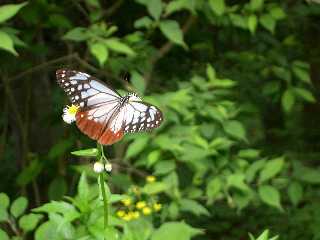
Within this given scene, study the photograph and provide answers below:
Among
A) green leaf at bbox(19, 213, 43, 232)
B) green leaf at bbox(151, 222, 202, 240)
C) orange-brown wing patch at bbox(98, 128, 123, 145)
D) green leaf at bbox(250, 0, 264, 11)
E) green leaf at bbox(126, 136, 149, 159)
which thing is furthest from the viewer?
green leaf at bbox(250, 0, 264, 11)

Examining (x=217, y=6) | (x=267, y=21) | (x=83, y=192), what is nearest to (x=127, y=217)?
(x=83, y=192)

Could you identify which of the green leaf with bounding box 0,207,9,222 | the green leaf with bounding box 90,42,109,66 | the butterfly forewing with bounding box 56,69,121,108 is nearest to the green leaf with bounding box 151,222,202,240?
the green leaf with bounding box 0,207,9,222

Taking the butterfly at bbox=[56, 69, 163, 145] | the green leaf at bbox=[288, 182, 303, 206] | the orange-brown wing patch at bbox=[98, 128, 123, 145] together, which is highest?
the butterfly at bbox=[56, 69, 163, 145]

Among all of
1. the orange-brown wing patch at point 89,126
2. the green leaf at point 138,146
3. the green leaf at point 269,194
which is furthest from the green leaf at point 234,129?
the orange-brown wing patch at point 89,126

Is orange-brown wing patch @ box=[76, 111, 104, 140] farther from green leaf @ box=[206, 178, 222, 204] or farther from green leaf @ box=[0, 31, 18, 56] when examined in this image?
green leaf @ box=[206, 178, 222, 204]

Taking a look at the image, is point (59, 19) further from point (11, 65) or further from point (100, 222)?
point (100, 222)

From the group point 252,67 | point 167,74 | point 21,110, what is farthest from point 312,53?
point 21,110

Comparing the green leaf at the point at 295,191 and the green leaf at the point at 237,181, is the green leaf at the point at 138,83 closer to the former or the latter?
the green leaf at the point at 237,181
